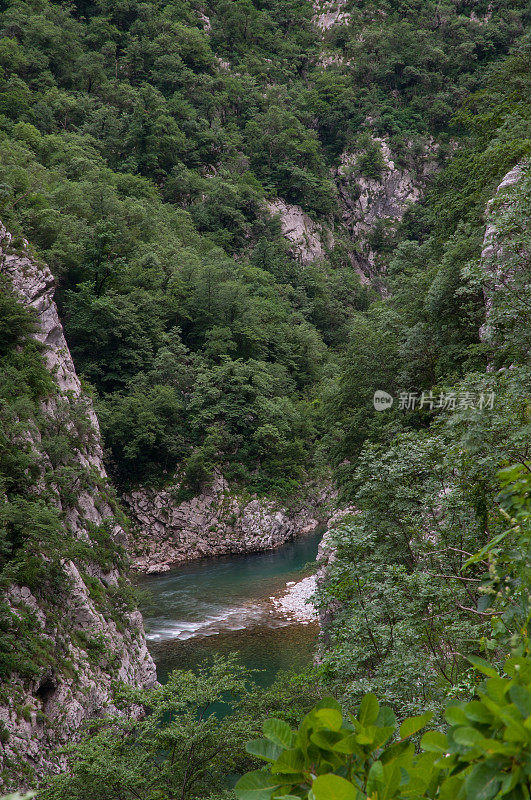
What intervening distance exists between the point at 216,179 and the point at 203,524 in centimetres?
2718

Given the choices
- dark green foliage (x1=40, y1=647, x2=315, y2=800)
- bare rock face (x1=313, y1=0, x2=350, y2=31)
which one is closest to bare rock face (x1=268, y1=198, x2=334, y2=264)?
bare rock face (x1=313, y1=0, x2=350, y2=31)

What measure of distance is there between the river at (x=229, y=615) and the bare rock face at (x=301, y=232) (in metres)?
27.8

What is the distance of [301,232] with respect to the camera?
44969 mm

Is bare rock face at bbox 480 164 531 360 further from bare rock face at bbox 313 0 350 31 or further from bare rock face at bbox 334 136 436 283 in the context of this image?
bare rock face at bbox 313 0 350 31

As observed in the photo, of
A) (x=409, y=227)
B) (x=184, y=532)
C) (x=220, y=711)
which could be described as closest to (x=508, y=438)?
(x=220, y=711)

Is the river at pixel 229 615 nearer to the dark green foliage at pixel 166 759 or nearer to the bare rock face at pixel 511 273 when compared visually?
the dark green foliage at pixel 166 759

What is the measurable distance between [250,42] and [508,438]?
195 feet

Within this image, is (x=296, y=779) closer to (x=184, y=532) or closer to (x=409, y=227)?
(x=184, y=532)

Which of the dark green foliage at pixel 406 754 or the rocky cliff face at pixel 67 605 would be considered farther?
the rocky cliff face at pixel 67 605

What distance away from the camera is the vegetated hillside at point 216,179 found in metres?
25.3

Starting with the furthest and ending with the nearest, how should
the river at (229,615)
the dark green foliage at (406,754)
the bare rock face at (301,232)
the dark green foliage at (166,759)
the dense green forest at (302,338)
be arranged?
the bare rock face at (301,232) < the river at (229,615) < the dark green foliage at (166,759) < the dense green forest at (302,338) < the dark green foliage at (406,754)

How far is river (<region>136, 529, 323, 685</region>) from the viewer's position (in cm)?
1435

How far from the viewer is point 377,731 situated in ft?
3.83

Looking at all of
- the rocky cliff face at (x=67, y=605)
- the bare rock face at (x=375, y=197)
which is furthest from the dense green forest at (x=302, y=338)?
the bare rock face at (x=375, y=197)
